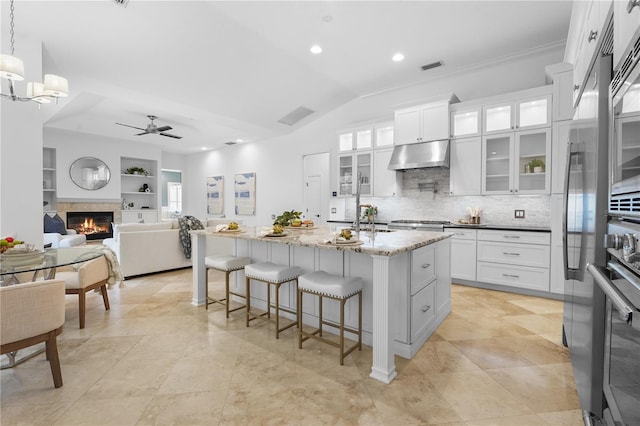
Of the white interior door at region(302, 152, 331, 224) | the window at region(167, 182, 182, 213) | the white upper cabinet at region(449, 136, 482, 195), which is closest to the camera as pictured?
the white upper cabinet at region(449, 136, 482, 195)

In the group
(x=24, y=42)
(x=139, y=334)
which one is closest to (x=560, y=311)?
(x=139, y=334)

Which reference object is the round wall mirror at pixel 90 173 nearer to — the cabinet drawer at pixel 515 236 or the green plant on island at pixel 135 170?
the green plant on island at pixel 135 170

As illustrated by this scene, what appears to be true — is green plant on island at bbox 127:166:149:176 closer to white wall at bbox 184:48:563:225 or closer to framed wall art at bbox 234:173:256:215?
white wall at bbox 184:48:563:225

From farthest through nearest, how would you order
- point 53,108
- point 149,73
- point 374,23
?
point 53,108 → point 149,73 → point 374,23

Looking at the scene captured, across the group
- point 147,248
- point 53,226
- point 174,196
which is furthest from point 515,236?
point 174,196

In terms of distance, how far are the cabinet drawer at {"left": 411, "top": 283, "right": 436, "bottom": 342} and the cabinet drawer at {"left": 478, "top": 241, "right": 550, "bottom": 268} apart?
70.5 inches

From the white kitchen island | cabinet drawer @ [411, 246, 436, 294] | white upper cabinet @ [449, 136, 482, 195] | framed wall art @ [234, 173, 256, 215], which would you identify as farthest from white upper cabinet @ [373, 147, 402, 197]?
framed wall art @ [234, 173, 256, 215]

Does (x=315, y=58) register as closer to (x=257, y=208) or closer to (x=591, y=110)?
(x=591, y=110)

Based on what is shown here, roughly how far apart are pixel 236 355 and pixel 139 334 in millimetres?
1041

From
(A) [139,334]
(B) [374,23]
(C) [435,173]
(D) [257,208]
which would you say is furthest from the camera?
(D) [257,208]

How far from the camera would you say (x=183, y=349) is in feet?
7.98

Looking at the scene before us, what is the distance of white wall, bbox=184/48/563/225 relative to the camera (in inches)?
178

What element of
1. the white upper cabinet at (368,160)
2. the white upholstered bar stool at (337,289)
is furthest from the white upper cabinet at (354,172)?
the white upholstered bar stool at (337,289)

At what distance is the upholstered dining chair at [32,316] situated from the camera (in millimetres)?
1686
